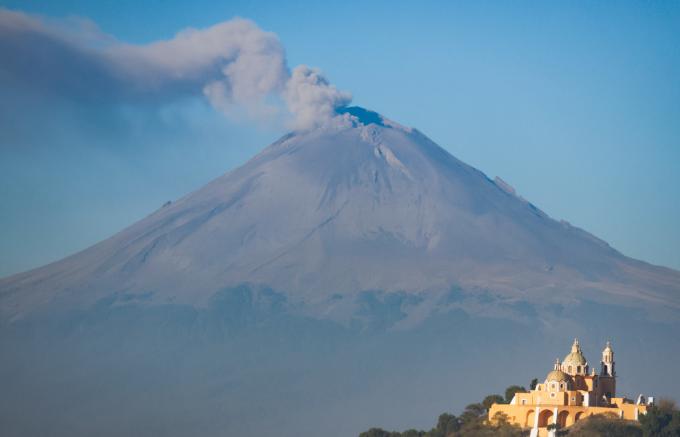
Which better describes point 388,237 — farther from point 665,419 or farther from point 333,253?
point 665,419

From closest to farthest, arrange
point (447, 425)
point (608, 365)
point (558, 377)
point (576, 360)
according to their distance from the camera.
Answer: point (558, 377)
point (576, 360)
point (608, 365)
point (447, 425)

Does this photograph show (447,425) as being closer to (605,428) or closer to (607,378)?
(607,378)

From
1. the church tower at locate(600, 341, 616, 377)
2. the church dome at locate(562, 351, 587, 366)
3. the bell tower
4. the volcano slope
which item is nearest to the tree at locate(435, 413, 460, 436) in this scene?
the church dome at locate(562, 351, 587, 366)

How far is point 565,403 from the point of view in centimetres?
7856

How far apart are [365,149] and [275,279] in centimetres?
3028

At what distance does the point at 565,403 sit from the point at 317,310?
250ft

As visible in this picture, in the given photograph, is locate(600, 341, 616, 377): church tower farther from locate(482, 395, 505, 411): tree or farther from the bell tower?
locate(482, 395, 505, 411): tree

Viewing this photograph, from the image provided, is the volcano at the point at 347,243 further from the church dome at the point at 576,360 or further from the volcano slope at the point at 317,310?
the church dome at the point at 576,360

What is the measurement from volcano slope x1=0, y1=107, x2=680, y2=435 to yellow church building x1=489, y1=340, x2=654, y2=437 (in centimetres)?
5115

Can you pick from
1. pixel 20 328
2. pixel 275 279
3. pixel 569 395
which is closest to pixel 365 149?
pixel 275 279

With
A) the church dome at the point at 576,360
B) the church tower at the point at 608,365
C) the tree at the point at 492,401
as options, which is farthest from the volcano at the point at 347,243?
the church dome at the point at 576,360

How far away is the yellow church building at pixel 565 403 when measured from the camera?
3073 inches

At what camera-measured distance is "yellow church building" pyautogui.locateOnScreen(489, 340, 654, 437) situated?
7806 centimetres

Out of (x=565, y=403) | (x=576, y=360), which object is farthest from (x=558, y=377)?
(x=576, y=360)
